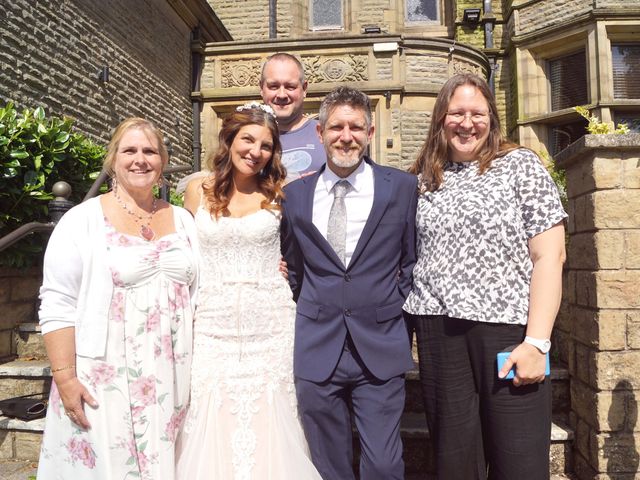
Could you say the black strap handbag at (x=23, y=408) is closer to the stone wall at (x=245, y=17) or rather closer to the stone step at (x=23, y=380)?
the stone step at (x=23, y=380)

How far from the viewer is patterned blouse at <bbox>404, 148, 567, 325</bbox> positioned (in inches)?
77.5

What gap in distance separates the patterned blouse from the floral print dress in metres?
1.14

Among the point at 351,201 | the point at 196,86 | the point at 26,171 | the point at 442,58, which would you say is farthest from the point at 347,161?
the point at 196,86

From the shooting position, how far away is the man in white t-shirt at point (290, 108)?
302 centimetres

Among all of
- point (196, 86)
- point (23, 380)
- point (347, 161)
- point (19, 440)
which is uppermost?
point (196, 86)

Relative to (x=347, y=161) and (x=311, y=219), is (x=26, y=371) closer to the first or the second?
→ (x=311, y=219)

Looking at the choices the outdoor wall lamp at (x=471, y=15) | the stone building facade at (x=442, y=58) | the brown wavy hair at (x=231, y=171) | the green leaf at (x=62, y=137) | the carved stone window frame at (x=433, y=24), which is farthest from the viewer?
the carved stone window frame at (x=433, y=24)

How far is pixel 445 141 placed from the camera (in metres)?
2.19

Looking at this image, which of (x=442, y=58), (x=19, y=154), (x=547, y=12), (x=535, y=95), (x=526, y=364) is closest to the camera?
(x=526, y=364)

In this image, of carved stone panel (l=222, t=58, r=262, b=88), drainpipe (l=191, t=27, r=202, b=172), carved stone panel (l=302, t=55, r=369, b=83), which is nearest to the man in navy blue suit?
carved stone panel (l=302, t=55, r=369, b=83)

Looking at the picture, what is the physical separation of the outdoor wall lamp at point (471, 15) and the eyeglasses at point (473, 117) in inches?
504

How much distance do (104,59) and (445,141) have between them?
26.7 ft

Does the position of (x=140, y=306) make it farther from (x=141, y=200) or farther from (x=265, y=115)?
(x=265, y=115)

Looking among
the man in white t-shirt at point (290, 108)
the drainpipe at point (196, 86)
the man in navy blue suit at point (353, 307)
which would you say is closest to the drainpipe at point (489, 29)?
the drainpipe at point (196, 86)
